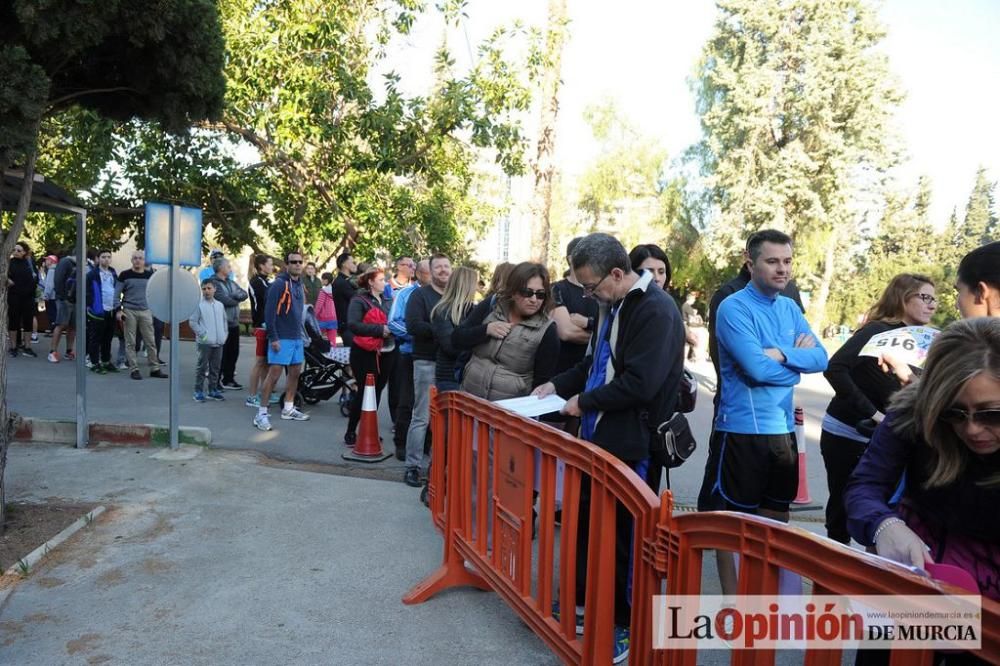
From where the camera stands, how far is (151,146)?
15.4 metres

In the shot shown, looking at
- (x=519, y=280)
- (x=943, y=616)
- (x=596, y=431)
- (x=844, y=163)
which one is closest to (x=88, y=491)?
(x=519, y=280)

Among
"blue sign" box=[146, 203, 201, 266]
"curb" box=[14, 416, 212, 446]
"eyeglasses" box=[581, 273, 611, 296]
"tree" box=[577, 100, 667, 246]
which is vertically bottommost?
"curb" box=[14, 416, 212, 446]

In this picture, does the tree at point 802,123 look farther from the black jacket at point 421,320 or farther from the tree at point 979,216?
the tree at point 979,216

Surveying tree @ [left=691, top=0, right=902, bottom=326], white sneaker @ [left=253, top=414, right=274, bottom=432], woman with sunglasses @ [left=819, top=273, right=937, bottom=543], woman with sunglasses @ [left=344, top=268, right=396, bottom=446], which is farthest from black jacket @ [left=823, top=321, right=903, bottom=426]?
tree @ [left=691, top=0, right=902, bottom=326]

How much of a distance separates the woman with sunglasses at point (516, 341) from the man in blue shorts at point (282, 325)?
13.8 feet

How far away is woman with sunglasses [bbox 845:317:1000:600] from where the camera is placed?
2041 mm

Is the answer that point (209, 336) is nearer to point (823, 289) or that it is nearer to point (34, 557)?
point (34, 557)

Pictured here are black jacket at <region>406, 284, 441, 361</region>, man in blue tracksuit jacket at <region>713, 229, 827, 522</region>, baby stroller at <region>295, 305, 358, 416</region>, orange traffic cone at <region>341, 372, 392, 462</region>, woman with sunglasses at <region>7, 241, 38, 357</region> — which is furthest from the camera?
woman with sunglasses at <region>7, 241, 38, 357</region>

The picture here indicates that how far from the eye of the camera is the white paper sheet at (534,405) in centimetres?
383

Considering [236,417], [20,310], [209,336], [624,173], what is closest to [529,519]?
[236,417]

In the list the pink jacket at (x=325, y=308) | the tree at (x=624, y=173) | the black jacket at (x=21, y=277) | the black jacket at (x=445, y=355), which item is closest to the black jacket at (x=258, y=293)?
the pink jacket at (x=325, y=308)

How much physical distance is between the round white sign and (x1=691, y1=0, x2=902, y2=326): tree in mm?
35056

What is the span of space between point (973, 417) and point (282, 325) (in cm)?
773

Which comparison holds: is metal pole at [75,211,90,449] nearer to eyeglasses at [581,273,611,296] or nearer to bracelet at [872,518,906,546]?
eyeglasses at [581,273,611,296]
